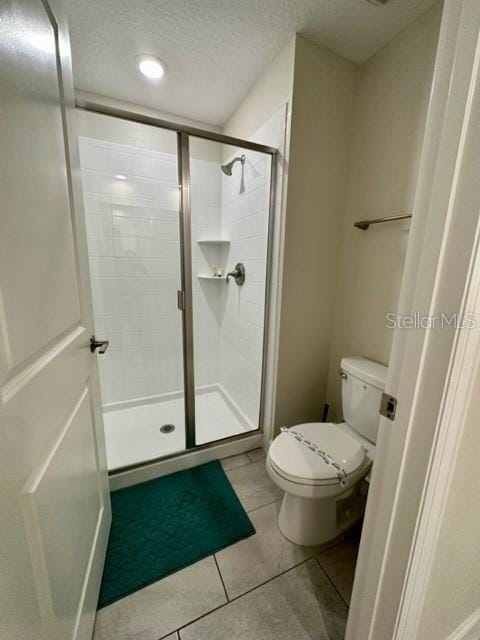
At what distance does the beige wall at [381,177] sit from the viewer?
47.0 inches

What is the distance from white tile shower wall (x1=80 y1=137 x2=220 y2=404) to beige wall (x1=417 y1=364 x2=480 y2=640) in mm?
1735

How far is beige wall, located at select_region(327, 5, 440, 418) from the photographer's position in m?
1.19

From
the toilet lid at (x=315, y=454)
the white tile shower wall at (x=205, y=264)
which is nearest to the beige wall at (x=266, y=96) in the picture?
the white tile shower wall at (x=205, y=264)

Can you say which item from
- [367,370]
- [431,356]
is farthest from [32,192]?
[367,370]

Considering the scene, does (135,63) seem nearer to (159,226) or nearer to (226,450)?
(159,226)

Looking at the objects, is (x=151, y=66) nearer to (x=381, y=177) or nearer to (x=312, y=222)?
(x=312, y=222)

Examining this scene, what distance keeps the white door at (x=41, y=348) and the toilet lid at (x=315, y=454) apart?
77cm

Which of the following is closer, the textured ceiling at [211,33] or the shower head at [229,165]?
the textured ceiling at [211,33]

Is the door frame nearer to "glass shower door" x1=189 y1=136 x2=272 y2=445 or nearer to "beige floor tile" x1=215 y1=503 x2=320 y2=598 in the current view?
"beige floor tile" x1=215 y1=503 x2=320 y2=598

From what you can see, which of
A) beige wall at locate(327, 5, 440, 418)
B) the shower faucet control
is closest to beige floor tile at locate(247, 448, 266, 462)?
beige wall at locate(327, 5, 440, 418)

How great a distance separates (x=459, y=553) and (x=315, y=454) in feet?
1.74

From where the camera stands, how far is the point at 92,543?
3.07 feet

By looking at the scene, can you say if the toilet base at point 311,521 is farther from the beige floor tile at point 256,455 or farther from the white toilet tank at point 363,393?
the beige floor tile at point 256,455

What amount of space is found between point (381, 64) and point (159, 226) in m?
1.67
